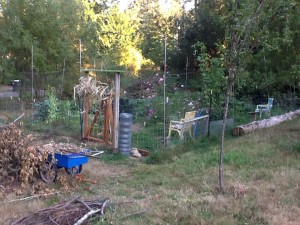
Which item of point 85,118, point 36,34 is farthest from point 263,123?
point 36,34

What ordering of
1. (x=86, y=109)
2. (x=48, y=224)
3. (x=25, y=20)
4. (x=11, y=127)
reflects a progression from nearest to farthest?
1. (x=48, y=224)
2. (x=11, y=127)
3. (x=86, y=109)
4. (x=25, y=20)

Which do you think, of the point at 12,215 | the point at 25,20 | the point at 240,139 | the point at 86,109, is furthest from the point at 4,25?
the point at 12,215

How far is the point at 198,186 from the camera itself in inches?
264

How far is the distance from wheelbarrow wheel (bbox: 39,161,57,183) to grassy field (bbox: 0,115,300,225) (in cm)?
16

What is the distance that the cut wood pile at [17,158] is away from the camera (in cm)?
663

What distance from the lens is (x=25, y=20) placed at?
686 inches

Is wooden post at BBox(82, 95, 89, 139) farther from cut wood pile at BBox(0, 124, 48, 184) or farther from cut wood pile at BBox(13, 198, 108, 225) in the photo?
cut wood pile at BBox(13, 198, 108, 225)

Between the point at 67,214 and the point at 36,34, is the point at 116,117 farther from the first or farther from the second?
the point at 36,34

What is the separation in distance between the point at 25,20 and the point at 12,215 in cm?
1347

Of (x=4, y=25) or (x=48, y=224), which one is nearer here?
(x=48, y=224)

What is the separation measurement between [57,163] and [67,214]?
2356 mm

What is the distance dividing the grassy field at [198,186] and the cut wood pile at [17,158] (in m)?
0.50

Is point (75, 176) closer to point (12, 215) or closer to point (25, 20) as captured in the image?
point (12, 215)

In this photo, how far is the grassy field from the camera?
5.26 metres
